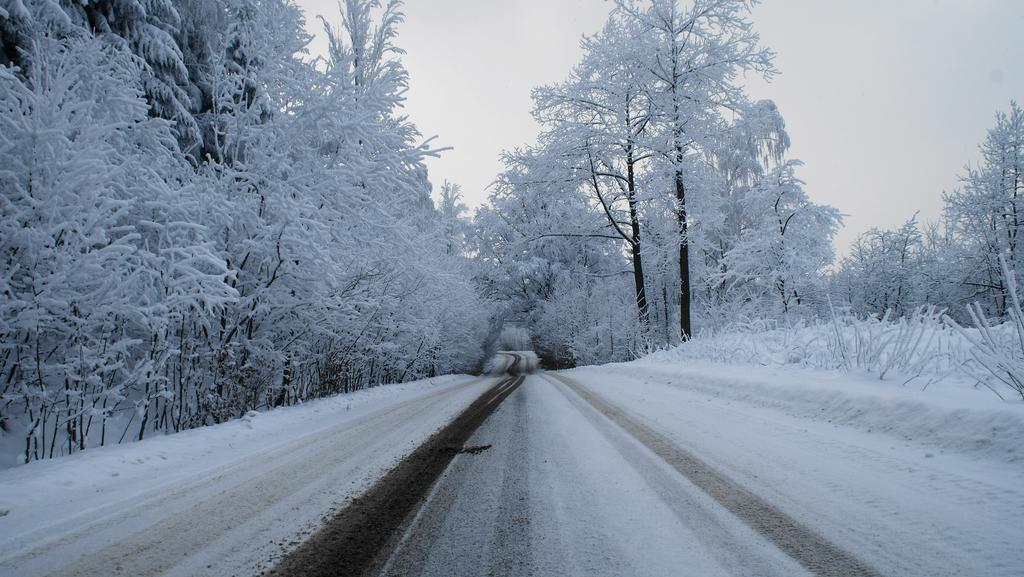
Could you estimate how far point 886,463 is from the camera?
2359mm

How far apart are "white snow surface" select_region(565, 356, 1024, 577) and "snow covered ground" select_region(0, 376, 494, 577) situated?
2211mm

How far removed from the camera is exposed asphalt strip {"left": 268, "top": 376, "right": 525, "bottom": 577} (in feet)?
4.97

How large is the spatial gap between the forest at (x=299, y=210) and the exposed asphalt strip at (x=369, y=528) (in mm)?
3522

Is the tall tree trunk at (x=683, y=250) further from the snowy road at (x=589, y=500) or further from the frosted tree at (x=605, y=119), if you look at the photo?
the snowy road at (x=589, y=500)

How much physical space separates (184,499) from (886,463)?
13.0ft

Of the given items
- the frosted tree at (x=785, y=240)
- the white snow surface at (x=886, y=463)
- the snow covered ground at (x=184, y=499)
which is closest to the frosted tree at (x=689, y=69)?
the frosted tree at (x=785, y=240)

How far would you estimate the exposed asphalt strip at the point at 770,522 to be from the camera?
4.70 ft

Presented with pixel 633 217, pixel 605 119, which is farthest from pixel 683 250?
pixel 605 119

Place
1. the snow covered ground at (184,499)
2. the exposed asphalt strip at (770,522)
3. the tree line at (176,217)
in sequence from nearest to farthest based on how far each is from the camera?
the exposed asphalt strip at (770,522)
the snow covered ground at (184,499)
the tree line at (176,217)

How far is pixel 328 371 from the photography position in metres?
10.2

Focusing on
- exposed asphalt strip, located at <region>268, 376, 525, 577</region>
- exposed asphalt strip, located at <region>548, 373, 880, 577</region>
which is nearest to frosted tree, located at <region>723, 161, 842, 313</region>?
exposed asphalt strip, located at <region>548, 373, 880, 577</region>

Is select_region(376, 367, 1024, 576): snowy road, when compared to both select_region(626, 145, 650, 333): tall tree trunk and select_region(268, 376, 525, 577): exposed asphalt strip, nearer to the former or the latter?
select_region(268, 376, 525, 577): exposed asphalt strip

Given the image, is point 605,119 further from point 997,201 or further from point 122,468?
point 997,201

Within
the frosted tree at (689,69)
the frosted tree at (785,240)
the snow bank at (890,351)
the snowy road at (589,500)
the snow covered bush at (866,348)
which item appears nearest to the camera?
the snowy road at (589,500)
